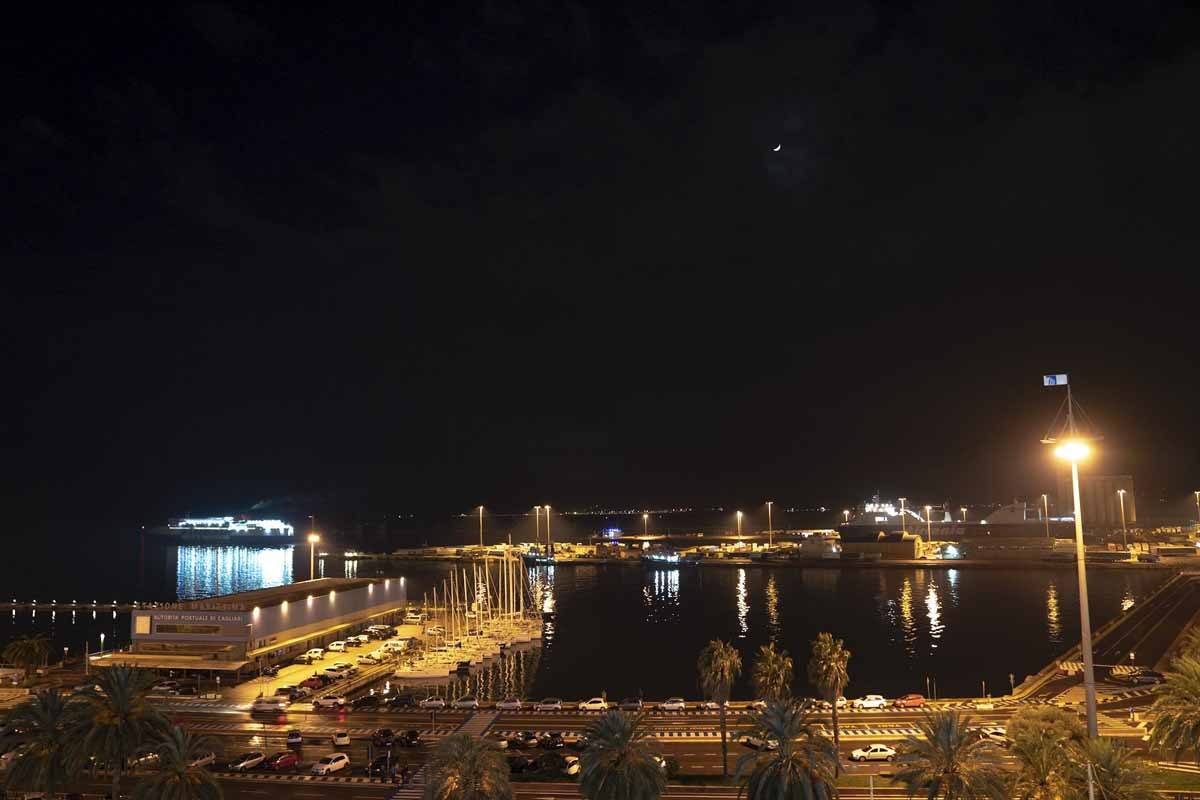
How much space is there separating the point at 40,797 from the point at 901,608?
6720 centimetres

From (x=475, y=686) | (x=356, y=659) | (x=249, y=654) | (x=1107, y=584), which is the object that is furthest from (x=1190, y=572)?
(x=249, y=654)

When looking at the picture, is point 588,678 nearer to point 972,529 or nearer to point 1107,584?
point 1107,584

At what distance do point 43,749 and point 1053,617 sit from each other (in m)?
68.9

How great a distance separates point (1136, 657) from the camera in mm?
43219

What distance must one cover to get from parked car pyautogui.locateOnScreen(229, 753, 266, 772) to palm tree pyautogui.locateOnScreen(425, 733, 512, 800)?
41.4 ft

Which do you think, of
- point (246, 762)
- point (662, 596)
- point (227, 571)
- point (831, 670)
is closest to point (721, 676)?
point (831, 670)

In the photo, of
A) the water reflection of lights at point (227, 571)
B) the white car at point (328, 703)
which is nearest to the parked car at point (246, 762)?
the white car at point (328, 703)

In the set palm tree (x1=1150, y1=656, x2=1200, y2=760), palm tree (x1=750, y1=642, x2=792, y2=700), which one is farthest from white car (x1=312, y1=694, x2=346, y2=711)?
palm tree (x1=1150, y1=656, x2=1200, y2=760)

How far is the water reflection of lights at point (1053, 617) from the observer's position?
58.0 meters

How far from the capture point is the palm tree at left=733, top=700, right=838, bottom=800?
1500 centimetres

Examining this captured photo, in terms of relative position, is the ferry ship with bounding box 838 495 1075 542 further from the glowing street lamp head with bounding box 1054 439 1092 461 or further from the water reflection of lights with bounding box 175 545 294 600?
the glowing street lamp head with bounding box 1054 439 1092 461

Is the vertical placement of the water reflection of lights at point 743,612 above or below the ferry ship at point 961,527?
below

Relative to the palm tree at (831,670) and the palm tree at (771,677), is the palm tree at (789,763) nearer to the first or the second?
the palm tree at (771,677)

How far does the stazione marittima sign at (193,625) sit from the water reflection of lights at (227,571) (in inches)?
1915
